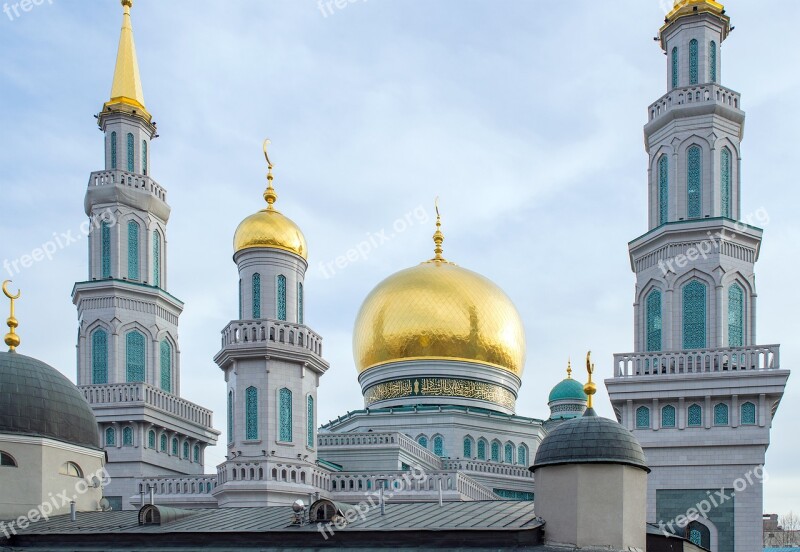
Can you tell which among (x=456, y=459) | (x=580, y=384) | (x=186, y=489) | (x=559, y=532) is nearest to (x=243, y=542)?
(x=559, y=532)

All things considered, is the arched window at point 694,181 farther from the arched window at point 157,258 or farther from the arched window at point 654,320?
the arched window at point 157,258

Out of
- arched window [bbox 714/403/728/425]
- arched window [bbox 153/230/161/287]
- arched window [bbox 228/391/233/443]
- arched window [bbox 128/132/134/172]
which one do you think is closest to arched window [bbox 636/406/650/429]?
arched window [bbox 714/403/728/425]

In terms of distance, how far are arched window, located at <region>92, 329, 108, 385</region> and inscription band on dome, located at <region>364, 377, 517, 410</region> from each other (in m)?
12.1

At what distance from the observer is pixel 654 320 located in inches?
1513

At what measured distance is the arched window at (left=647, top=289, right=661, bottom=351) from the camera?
38.2 m

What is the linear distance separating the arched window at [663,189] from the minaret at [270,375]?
11048 mm

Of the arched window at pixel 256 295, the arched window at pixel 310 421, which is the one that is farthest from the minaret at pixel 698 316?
the arched window at pixel 256 295

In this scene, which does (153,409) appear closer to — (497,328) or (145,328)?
(145,328)

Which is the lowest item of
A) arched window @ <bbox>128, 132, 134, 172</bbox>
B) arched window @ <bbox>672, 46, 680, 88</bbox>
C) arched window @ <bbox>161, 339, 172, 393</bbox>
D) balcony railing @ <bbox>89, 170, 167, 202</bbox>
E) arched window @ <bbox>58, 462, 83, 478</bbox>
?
arched window @ <bbox>58, 462, 83, 478</bbox>

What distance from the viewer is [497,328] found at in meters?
51.6

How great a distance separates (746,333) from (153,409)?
19.0 metres

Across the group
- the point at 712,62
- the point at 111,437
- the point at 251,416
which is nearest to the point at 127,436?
the point at 111,437

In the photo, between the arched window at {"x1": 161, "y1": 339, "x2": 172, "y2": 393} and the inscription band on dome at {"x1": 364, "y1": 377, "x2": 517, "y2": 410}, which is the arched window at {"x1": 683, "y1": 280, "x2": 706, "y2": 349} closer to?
the inscription band on dome at {"x1": 364, "y1": 377, "x2": 517, "y2": 410}

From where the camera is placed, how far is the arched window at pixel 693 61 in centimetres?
3972
